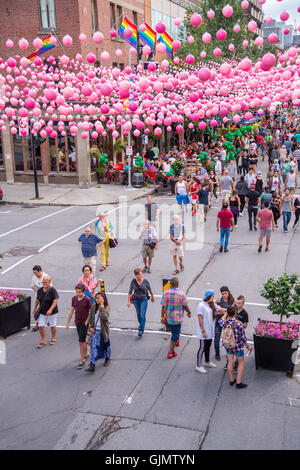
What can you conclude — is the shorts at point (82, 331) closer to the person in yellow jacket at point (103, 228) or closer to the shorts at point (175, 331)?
the shorts at point (175, 331)

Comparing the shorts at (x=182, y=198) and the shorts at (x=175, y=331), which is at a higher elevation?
the shorts at (x=182, y=198)

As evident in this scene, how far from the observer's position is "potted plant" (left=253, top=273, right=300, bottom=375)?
27.3 feet

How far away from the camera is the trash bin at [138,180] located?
2709 centimetres

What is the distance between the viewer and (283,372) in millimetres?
8430

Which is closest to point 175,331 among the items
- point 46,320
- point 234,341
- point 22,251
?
point 234,341

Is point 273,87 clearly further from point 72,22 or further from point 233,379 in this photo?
point 72,22

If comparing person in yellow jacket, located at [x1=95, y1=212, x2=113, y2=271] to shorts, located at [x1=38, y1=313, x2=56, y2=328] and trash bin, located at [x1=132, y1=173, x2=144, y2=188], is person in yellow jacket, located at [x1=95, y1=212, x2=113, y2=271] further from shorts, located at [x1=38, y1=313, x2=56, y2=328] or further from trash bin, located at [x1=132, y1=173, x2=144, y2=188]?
trash bin, located at [x1=132, y1=173, x2=144, y2=188]

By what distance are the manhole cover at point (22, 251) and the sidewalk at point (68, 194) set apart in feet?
24.3

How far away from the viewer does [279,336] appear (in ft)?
27.4

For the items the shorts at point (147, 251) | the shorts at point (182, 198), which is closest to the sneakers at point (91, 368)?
the shorts at point (147, 251)

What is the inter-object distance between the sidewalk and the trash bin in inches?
14.9

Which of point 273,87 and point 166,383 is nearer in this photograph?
point 166,383

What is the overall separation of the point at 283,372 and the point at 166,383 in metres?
2.02
